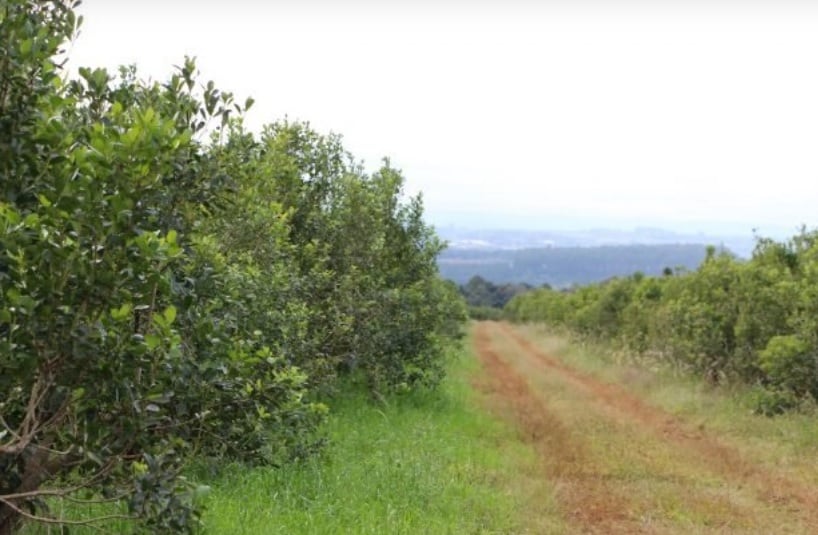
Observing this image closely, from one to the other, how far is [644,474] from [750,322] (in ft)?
23.0

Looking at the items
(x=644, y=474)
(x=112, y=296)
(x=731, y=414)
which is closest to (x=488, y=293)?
(x=731, y=414)

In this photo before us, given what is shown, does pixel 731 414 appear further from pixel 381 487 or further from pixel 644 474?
pixel 381 487

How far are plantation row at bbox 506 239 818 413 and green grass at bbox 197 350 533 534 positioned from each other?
5550mm

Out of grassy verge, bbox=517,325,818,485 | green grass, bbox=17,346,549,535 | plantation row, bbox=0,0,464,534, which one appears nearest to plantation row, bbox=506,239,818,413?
grassy verge, bbox=517,325,818,485

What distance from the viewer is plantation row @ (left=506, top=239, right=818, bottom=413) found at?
13320 millimetres

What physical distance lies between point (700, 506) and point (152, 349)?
22.3 feet

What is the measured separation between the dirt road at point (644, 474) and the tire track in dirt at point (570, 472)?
12 mm

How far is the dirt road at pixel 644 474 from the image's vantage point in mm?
7859

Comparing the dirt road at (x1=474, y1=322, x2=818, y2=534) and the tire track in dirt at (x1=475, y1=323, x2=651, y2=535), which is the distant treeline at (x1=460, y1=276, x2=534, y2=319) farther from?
the dirt road at (x1=474, y1=322, x2=818, y2=534)

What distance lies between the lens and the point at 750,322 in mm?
15367

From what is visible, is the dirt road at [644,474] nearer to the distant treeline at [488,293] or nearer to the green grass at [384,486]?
the green grass at [384,486]

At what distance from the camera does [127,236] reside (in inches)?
141

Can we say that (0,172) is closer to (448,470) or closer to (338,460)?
(338,460)

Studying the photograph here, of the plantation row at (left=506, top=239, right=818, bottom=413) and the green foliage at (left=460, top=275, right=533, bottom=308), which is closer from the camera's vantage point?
the plantation row at (left=506, top=239, right=818, bottom=413)
